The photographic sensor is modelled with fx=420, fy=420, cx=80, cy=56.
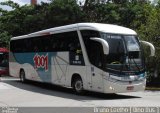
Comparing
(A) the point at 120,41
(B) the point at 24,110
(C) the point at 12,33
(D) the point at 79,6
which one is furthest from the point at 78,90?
(C) the point at 12,33

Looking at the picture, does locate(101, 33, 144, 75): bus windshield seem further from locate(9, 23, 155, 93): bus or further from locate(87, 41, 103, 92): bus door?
locate(87, 41, 103, 92): bus door

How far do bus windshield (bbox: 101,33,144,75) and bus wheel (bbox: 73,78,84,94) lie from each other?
233cm

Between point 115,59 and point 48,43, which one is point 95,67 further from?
point 48,43

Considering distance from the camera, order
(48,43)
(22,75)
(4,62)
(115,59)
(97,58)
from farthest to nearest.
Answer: (4,62) → (22,75) → (48,43) → (97,58) → (115,59)

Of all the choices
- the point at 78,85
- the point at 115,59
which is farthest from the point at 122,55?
the point at 78,85

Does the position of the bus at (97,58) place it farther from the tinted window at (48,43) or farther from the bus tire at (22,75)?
the bus tire at (22,75)

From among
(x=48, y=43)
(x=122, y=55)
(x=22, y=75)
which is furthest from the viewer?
(x=22, y=75)

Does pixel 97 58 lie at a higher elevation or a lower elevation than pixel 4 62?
higher

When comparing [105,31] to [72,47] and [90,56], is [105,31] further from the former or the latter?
[72,47]

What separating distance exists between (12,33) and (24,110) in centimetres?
2898

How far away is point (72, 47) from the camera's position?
780 inches

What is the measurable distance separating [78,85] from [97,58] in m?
2.21

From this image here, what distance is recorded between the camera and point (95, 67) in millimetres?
17906

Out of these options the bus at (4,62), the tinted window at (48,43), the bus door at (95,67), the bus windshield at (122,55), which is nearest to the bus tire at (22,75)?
the tinted window at (48,43)
